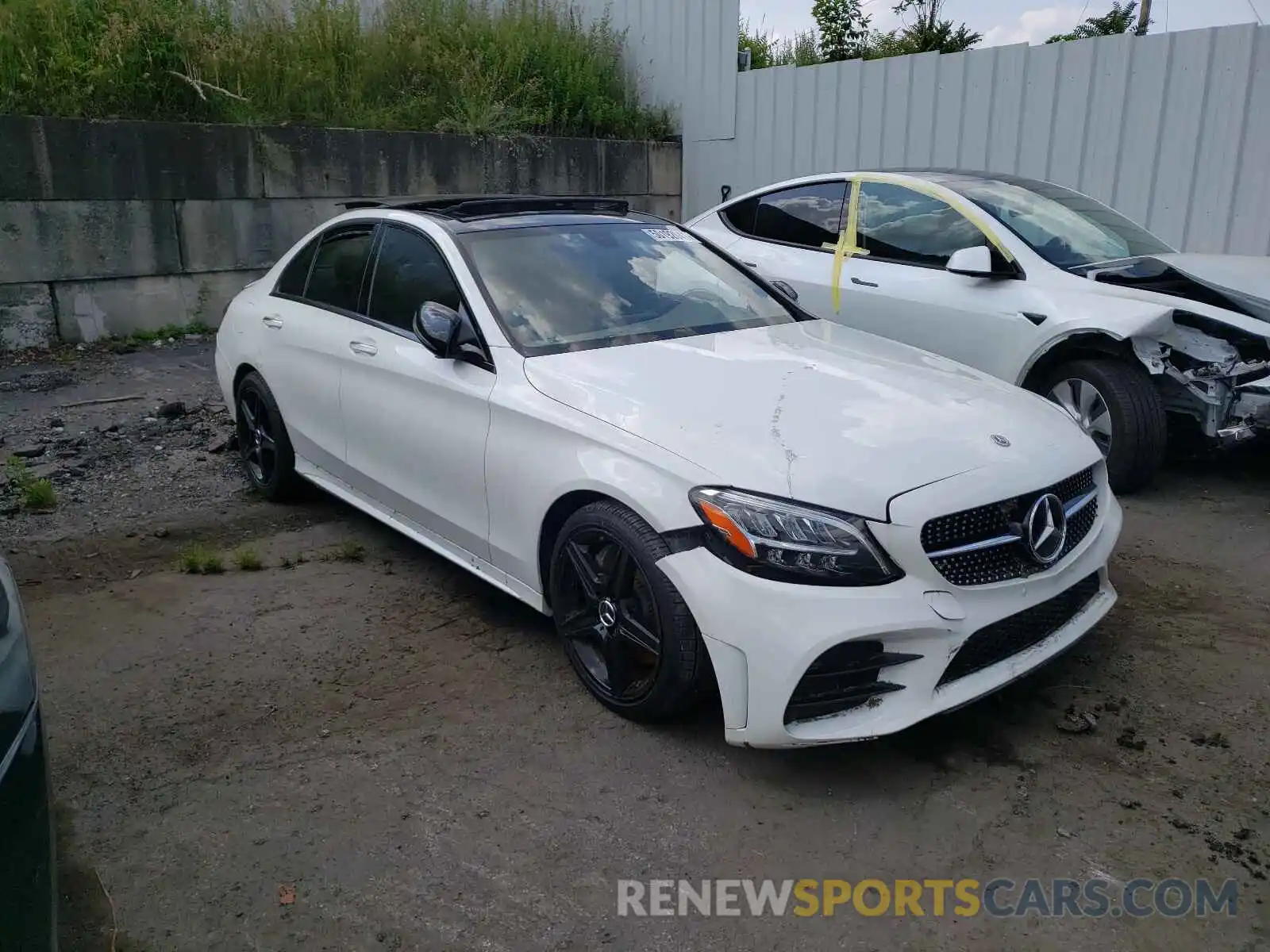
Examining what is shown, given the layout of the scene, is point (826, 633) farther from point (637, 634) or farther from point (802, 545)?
point (637, 634)

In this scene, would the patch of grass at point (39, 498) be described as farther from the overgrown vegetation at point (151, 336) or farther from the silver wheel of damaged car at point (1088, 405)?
the silver wheel of damaged car at point (1088, 405)

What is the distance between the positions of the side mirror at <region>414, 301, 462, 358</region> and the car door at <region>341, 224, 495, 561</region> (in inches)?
4.4

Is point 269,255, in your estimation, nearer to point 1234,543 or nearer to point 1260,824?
point 1234,543

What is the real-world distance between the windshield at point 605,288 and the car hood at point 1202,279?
Result: 236 cm

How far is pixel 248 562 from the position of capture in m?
4.86

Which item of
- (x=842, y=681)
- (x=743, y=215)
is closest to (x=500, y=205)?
(x=842, y=681)

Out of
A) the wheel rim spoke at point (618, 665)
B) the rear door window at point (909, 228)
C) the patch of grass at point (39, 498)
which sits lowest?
the patch of grass at point (39, 498)

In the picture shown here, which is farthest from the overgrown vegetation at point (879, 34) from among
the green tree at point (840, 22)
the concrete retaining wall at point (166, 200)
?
the concrete retaining wall at point (166, 200)

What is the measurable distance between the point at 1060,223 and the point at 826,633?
4.32 m

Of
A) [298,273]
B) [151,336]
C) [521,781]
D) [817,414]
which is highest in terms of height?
[298,273]

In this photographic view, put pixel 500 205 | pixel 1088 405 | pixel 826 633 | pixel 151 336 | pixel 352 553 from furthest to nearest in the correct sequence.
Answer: pixel 151 336
pixel 1088 405
pixel 352 553
pixel 500 205
pixel 826 633

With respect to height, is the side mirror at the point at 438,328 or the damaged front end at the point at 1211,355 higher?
the side mirror at the point at 438,328

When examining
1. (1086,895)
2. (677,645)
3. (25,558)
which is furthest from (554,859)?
(25,558)

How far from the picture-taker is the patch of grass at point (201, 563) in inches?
190
